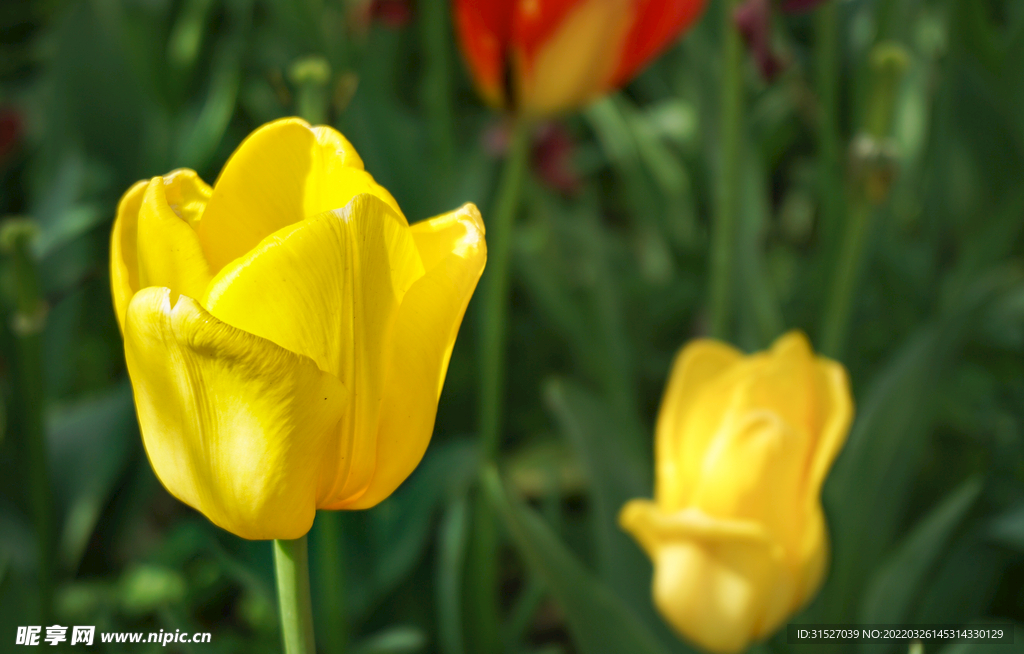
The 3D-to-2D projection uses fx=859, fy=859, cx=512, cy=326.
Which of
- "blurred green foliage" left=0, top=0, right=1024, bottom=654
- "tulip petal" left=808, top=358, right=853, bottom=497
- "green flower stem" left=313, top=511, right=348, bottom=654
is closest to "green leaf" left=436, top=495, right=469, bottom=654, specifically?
"blurred green foliage" left=0, top=0, right=1024, bottom=654

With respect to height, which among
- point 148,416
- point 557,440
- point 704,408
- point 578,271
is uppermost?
point 148,416

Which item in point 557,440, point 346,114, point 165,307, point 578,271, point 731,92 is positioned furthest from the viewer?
point 578,271

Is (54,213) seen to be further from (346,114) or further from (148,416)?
(148,416)

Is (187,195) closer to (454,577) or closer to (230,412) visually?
(230,412)

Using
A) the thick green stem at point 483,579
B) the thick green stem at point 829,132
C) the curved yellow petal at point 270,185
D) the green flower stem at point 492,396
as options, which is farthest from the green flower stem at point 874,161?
the curved yellow petal at point 270,185

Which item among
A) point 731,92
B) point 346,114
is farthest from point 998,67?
point 346,114

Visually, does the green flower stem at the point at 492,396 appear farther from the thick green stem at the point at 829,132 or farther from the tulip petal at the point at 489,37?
the thick green stem at the point at 829,132

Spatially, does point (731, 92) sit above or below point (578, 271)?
above
